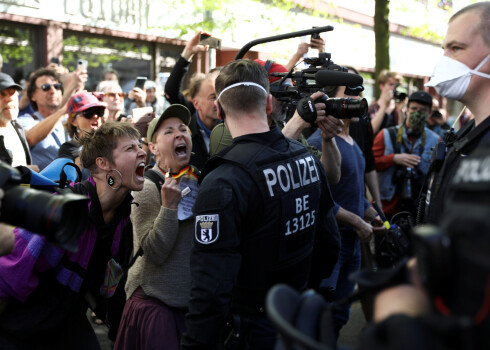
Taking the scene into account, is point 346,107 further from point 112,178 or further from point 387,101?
point 387,101

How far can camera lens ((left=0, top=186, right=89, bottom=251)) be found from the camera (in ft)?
5.69

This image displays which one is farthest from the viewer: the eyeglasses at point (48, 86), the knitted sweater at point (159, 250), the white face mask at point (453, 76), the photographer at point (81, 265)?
the eyeglasses at point (48, 86)

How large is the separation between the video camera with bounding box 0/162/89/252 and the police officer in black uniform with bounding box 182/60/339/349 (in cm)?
73

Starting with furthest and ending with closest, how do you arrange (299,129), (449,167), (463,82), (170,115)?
1. (170,115)
2. (299,129)
3. (463,82)
4. (449,167)

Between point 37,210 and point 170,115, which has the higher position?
point 170,115

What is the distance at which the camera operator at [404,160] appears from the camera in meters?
6.35

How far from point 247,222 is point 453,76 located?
1.12 metres

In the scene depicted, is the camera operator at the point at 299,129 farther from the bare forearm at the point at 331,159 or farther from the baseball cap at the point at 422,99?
the baseball cap at the point at 422,99

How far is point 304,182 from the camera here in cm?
280

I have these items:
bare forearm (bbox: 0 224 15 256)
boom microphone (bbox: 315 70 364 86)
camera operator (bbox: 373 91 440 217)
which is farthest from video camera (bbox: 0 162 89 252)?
camera operator (bbox: 373 91 440 217)

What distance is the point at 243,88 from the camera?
2.78 meters

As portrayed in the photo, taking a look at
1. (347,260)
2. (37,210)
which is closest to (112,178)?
(37,210)

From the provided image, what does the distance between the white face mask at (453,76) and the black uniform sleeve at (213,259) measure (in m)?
1.02

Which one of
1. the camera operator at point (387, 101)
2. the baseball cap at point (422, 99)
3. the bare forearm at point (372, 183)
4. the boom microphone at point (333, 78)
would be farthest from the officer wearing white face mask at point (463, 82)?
the camera operator at point (387, 101)
